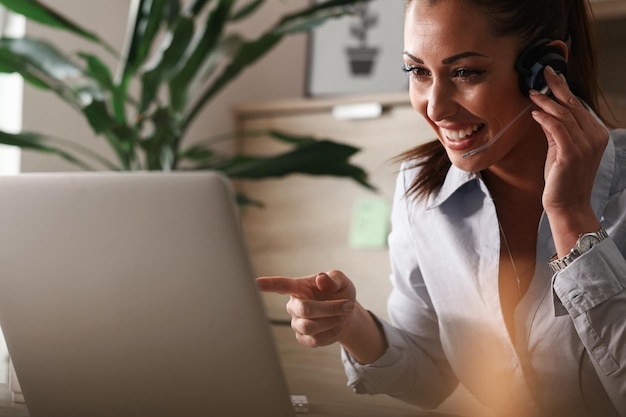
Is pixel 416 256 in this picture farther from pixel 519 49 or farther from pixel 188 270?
pixel 188 270

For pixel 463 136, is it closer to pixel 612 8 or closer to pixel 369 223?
pixel 612 8

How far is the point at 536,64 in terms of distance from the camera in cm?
104

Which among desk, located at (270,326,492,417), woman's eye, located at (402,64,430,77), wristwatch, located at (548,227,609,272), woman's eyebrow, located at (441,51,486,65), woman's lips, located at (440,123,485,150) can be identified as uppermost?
woman's eyebrow, located at (441,51,486,65)

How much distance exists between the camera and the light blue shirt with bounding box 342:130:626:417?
1.01 metres

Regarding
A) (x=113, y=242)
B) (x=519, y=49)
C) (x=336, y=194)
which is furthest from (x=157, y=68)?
(x=113, y=242)

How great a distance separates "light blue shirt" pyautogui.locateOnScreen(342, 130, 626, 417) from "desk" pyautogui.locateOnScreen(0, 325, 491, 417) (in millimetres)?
46

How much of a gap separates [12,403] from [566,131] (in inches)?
27.9

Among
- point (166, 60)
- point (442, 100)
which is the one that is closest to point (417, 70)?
point (442, 100)

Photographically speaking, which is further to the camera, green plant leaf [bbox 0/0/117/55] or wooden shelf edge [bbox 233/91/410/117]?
wooden shelf edge [bbox 233/91/410/117]

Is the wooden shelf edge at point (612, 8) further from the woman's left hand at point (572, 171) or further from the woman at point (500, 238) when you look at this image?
the woman's left hand at point (572, 171)

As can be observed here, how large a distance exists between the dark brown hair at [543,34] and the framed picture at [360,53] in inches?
51.0

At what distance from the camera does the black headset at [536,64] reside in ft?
3.42

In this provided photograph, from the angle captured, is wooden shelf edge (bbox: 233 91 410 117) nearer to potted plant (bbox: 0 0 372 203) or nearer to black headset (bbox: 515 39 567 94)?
potted plant (bbox: 0 0 372 203)

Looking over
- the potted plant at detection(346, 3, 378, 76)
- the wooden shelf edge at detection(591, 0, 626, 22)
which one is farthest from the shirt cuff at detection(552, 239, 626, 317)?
the potted plant at detection(346, 3, 378, 76)
